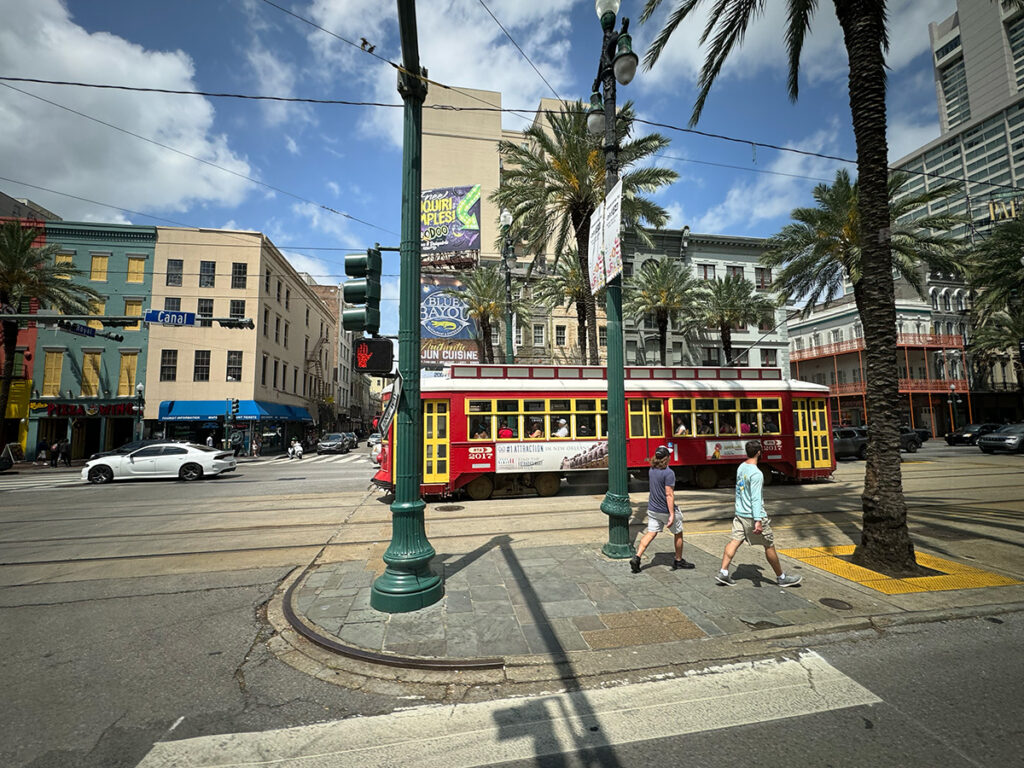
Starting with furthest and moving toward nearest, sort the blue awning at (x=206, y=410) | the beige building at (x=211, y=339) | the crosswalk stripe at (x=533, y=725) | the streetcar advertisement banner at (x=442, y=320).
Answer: the streetcar advertisement banner at (x=442, y=320)
the beige building at (x=211, y=339)
the blue awning at (x=206, y=410)
the crosswalk stripe at (x=533, y=725)

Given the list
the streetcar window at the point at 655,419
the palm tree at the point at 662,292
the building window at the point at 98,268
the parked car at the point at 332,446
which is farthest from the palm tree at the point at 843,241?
the building window at the point at 98,268

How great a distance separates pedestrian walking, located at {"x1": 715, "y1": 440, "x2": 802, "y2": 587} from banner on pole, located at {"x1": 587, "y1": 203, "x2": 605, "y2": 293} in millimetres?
3108

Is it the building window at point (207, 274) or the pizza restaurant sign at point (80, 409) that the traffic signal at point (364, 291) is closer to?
the building window at point (207, 274)

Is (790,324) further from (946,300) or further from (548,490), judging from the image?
(548,490)

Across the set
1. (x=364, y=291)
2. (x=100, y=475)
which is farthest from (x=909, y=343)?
(x=100, y=475)

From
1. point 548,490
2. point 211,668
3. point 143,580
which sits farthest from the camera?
point 548,490

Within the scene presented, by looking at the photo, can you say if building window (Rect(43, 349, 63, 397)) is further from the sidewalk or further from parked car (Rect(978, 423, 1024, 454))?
parked car (Rect(978, 423, 1024, 454))

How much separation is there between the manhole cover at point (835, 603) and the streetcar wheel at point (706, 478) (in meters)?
9.08

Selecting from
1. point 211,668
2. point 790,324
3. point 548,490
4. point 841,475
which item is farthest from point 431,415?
point 790,324

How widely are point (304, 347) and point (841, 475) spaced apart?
44.1 m

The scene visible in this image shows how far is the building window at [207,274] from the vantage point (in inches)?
1276

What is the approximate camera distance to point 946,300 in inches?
1722

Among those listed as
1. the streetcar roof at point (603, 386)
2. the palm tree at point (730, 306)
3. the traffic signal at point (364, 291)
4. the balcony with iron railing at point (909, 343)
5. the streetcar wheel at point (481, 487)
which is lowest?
the streetcar wheel at point (481, 487)

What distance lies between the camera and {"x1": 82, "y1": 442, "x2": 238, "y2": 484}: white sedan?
1848 centimetres
